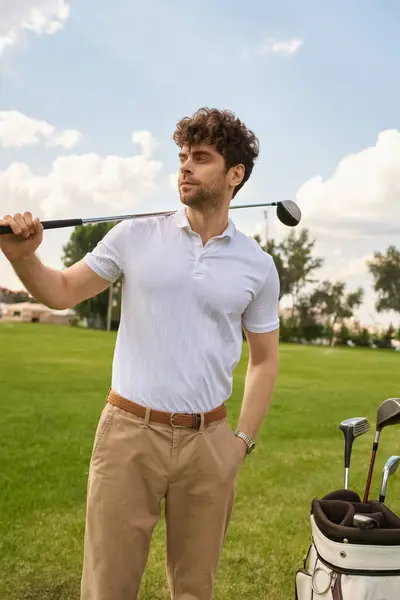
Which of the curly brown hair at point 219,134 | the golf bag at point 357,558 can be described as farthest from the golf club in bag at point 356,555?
the curly brown hair at point 219,134

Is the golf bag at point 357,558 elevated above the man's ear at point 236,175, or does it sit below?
below

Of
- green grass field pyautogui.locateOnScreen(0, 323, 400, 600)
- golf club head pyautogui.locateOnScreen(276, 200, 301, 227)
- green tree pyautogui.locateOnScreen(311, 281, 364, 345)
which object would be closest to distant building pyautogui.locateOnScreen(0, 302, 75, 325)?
green tree pyautogui.locateOnScreen(311, 281, 364, 345)

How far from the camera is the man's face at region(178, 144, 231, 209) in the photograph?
7.97ft

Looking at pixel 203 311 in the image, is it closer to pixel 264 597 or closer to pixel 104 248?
pixel 104 248

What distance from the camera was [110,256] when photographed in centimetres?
239

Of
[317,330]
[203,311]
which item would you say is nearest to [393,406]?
[203,311]

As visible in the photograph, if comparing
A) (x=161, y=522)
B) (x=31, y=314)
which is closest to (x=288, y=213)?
(x=161, y=522)

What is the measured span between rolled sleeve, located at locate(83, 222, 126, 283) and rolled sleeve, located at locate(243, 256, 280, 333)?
46 cm

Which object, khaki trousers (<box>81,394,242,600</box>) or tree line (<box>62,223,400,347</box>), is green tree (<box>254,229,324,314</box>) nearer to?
tree line (<box>62,223,400,347</box>)

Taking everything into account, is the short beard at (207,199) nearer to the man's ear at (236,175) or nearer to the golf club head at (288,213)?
the man's ear at (236,175)

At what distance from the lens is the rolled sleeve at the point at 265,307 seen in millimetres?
2561

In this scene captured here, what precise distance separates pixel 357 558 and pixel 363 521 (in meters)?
0.12

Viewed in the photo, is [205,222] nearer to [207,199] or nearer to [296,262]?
[207,199]

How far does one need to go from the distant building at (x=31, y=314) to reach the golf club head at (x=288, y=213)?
139ft
